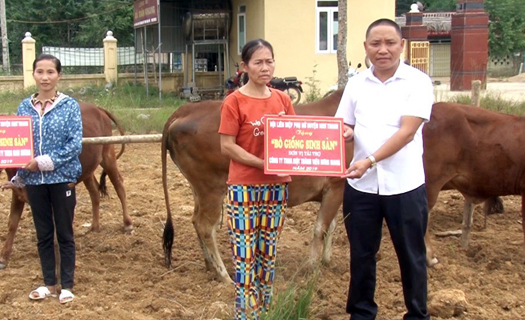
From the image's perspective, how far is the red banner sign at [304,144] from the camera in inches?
156

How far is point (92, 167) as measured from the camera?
6586 millimetres

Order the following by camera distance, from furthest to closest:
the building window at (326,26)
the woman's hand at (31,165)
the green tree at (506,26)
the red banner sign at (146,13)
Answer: the green tree at (506,26)
the building window at (326,26)
the red banner sign at (146,13)
the woman's hand at (31,165)

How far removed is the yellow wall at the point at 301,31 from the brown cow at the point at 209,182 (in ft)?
46.8

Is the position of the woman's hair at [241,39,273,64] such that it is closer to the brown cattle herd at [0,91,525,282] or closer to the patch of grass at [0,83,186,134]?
the brown cattle herd at [0,91,525,282]

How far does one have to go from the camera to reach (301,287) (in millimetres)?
4648

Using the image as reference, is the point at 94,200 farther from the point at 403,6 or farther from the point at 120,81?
the point at 403,6

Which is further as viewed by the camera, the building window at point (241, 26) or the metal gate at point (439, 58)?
the metal gate at point (439, 58)

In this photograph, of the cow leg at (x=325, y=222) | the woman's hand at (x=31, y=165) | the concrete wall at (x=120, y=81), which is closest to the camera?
the woman's hand at (x=31, y=165)

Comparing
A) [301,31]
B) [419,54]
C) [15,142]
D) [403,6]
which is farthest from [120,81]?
[403,6]

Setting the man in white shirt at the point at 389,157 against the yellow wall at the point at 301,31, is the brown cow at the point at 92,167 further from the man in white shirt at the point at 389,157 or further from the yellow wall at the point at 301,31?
the yellow wall at the point at 301,31

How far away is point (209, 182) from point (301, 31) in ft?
49.6

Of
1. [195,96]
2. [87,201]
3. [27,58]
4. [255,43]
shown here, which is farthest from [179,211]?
[27,58]

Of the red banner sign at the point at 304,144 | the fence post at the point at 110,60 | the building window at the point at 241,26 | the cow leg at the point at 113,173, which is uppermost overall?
the building window at the point at 241,26

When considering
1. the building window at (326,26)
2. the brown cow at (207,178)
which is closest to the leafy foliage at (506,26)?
the building window at (326,26)
